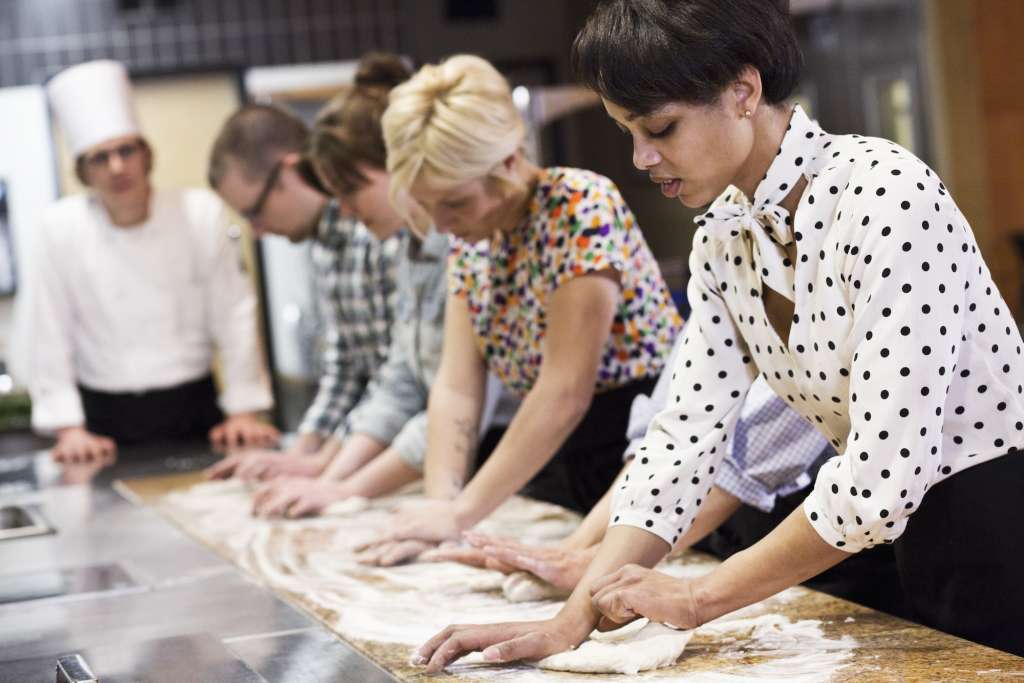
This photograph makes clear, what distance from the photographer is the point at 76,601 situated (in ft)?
5.19

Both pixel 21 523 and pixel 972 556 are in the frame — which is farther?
pixel 21 523

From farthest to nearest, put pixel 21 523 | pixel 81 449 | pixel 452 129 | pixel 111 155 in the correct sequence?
pixel 111 155, pixel 81 449, pixel 21 523, pixel 452 129

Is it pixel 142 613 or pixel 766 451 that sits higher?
pixel 766 451

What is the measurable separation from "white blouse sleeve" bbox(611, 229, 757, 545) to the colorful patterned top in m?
0.42

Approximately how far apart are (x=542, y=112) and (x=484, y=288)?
3.20 metres

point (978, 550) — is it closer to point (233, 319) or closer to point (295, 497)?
point (295, 497)

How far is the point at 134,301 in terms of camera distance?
3332mm

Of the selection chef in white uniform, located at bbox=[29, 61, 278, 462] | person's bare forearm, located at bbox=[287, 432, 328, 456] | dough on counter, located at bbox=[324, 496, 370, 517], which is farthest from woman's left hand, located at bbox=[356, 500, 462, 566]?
chef in white uniform, located at bbox=[29, 61, 278, 462]

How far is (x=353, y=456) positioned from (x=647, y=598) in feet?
4.07

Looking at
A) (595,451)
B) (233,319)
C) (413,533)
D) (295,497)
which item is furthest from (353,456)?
(233,319)

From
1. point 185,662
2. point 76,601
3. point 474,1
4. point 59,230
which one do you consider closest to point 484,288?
point 76,601

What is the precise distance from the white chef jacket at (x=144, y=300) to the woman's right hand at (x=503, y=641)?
2168mm

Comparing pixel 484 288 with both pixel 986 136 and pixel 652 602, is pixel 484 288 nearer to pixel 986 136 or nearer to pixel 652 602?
pixel 652 602

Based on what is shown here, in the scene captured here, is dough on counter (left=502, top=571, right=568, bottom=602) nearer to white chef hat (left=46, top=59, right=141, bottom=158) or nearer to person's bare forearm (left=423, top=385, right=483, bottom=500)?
person's bare forearm (left=423, top=385, right=483, bottom=500)
